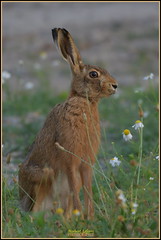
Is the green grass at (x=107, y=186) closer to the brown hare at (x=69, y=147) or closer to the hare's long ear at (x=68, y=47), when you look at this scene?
the brown hare at (x=69, y=147)

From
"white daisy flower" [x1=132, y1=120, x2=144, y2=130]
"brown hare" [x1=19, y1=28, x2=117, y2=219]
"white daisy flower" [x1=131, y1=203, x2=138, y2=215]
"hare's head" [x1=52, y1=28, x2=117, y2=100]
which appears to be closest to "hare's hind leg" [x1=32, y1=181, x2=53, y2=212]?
"brown hare" [x1=19, y1=28, x2=117, y2=219]

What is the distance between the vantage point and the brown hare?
4480 mm

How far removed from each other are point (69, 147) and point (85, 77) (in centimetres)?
62

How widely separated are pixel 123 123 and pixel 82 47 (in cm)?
559

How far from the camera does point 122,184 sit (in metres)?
5.00

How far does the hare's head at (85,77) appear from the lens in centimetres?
469

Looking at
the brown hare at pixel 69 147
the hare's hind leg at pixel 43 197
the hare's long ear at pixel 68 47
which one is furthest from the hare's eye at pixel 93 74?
the hare's hind leg at pixel 43 197

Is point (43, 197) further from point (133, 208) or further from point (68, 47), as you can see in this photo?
point (68, 47)

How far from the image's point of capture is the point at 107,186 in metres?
4.88

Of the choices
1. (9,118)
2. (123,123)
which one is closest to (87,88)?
(123,123)

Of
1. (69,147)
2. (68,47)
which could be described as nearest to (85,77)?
(68,47)

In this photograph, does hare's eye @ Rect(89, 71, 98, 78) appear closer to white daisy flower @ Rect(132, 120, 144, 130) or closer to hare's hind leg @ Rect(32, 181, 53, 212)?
white daisy flower @ Rect(132, 120, 144, 130)

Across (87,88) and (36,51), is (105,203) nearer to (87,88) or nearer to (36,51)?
(87,88)

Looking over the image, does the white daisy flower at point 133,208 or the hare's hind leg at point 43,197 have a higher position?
the hare's hind leg at point 43,197
